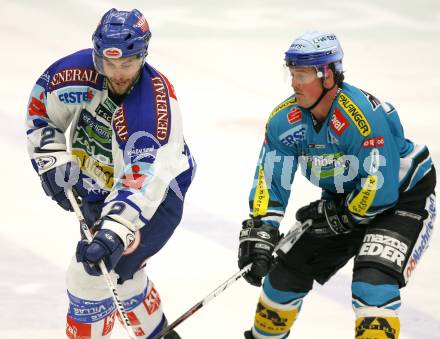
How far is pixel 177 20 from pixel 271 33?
790 mm

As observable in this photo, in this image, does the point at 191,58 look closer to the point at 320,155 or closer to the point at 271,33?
the point at 271,33

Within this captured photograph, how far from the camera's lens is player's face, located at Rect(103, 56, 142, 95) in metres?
3.94

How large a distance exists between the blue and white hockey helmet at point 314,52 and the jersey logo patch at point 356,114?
0.46 ft

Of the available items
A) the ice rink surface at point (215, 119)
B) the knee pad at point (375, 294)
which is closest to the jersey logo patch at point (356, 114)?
the ice rink surface at point (215, 119)

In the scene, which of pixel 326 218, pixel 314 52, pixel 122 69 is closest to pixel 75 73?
pixel 122 69

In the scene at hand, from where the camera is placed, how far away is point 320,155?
4164 mm

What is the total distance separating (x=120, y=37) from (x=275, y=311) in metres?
1.31

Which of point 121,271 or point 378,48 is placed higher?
point 121,271

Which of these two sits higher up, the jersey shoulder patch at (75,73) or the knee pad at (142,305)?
the jersey shoulder patch at (75,73)

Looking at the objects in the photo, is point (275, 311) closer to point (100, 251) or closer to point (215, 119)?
point (100, 251)

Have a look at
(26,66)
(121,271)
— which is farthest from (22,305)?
(26,66)

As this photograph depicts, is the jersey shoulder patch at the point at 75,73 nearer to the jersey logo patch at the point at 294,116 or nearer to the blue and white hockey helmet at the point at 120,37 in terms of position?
the blue and white hockey helmet at the point at 120,37

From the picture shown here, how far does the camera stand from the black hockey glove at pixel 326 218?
166 inches

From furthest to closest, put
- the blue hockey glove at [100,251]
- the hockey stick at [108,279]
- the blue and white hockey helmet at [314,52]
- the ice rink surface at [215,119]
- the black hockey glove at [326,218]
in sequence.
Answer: the ice rink surface at [215,119], the black hockey glove at [326,218], the blue and white hockey helmet at [314,52], the hockey stick at [108,279], the blue hockey glove at [100,251]
